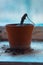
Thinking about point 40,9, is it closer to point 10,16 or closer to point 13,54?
point 10,16

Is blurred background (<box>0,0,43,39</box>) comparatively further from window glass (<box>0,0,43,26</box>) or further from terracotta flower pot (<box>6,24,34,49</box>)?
terracotta flower pot (<box>6,24,34,49</box>)

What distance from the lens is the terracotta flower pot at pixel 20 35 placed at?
98 cm

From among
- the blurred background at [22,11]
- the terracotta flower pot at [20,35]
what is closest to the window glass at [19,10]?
the blurred background at [22,11]

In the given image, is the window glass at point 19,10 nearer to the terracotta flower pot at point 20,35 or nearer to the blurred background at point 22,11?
the blurred background at point 22,11

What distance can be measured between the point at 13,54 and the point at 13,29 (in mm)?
143

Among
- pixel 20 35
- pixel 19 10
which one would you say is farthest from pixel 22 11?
pixel 20 35

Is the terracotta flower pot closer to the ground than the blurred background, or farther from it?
closer to the ground

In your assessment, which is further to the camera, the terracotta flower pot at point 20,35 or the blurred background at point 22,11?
the blurred background at point 22,11

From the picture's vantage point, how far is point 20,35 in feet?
3.24

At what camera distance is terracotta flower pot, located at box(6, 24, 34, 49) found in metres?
0.98

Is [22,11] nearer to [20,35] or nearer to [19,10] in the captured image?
[19,10]

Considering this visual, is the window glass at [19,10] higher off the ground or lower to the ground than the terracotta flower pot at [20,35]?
higher

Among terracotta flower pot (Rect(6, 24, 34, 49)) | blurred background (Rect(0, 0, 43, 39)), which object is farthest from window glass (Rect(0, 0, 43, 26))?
terracotta flower pot (Rect(6, 24, 34, 49))

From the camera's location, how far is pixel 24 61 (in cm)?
81
